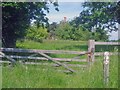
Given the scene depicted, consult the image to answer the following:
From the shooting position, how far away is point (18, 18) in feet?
56.2

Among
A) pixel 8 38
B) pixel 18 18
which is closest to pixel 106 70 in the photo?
pixel 18 18

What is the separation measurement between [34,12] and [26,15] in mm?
484

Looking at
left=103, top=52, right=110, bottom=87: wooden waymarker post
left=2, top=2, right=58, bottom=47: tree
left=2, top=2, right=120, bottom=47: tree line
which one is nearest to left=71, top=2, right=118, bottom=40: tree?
left=2, top=2, right=120, bottom=47: tree line

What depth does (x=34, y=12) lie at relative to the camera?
672 inches

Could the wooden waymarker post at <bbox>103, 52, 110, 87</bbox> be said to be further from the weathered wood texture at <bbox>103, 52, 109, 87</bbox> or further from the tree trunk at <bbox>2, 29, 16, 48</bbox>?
the tree trunk at <bbox>2, 29, 16, 48</bbox>

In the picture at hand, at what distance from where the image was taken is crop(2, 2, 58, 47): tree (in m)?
15.9

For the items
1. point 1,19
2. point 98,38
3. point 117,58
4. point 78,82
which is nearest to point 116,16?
point 98,38

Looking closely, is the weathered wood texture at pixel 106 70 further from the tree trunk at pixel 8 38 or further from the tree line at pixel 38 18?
the tree trunk at pixel 8 38

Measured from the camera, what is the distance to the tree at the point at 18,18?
15852mm

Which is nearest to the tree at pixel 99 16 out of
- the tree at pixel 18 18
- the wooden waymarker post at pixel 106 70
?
the tree at pixel 18 18

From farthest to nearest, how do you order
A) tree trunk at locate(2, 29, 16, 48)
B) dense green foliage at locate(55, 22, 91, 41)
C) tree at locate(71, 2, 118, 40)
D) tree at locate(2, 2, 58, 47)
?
dense green foliage at locate(55, 22, 91, 41) → tree at locate(71, 2, 118, 40) → tree trunk at locate(2, 29, 16, 48) → tree at locate(2, 2, 58, 47)

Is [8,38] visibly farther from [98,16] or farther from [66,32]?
[66,32]

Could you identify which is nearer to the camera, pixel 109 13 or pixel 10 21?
pixel 10 21

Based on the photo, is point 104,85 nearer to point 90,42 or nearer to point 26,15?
point 90,42
